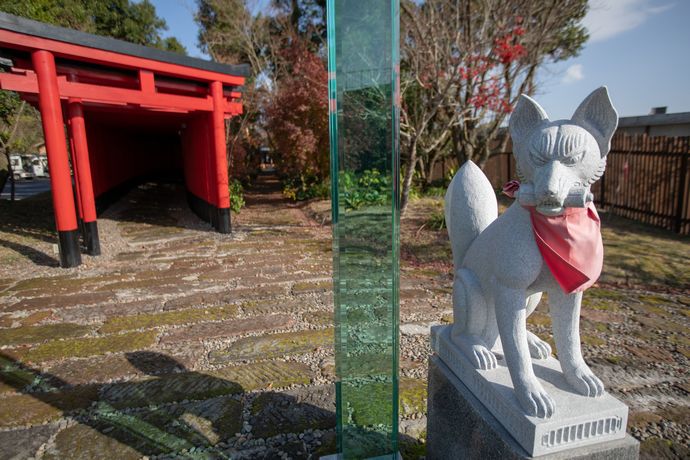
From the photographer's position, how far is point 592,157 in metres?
1.32

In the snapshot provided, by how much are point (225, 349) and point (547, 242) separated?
276cm

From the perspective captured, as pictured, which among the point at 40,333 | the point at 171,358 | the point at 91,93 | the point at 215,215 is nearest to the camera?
the point at 171,358

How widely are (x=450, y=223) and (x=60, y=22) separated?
53.9 feet

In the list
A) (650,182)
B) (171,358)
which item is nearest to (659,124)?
(650,182)

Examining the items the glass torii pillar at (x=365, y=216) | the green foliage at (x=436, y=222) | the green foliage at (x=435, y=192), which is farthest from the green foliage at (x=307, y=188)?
the glass torii pillar at (x=365, y=216)

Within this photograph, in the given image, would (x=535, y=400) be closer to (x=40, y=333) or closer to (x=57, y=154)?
(x=40, y=333)

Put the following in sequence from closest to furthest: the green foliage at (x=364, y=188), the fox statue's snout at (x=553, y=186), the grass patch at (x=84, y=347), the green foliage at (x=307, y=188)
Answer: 1. the fox statue's snout at (x=553, y=186)
2. the green foliage at (x=364, y=188)
3. the grass patch at (x=84, y=347)
4. the green foliage at (x=307, y=188)

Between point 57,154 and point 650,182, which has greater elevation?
point 57,154

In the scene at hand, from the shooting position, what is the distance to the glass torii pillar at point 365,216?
5.13ft

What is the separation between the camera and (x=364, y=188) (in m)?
1.68

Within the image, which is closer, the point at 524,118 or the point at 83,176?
the point at 524,118

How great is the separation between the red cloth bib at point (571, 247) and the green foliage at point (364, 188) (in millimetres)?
613

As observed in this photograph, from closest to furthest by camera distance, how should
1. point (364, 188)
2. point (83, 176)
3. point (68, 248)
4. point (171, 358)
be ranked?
point (364, 188) → point (171, 358) → point (68, 248) → point (83, 176)

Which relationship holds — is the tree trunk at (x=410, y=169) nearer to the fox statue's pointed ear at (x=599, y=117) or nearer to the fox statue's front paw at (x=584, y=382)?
the fox statue's pointed ear at (x=599, y=117)
